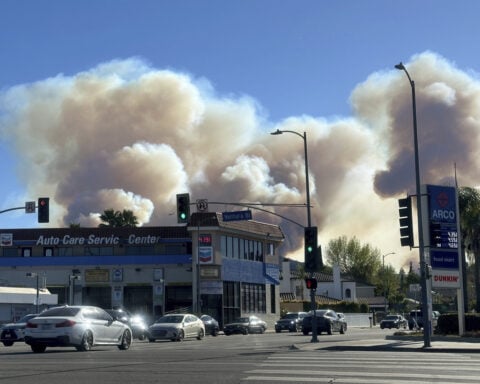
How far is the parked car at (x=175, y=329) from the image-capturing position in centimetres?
3759

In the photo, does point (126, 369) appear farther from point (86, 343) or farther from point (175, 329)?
point (175, 329)

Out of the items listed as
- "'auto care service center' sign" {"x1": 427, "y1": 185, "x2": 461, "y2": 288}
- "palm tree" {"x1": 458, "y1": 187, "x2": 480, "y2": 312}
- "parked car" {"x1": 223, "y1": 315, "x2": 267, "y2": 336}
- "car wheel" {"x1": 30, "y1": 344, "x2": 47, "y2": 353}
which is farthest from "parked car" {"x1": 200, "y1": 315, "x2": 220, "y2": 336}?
"car wheel" {"x1": 30, "y1": 344, "x2": 47, "y2": 353}

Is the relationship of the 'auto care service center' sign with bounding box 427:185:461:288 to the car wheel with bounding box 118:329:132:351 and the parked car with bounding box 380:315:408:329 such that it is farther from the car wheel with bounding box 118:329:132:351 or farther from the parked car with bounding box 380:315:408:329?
the parked car with bounding box 380:315:408:329

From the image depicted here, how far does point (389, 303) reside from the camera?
10956 centimetres

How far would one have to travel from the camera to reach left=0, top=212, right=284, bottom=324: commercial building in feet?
229

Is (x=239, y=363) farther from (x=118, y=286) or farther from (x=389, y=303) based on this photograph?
(x=389, y=303)

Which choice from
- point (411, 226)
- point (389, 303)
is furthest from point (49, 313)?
point (389, 303)

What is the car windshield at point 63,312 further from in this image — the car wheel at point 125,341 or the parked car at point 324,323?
the parked car at point 324,323

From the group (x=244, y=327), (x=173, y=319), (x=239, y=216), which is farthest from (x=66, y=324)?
(x=244, y=327)

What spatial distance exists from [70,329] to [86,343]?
804 millimetres

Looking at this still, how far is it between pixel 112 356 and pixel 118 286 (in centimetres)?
5030

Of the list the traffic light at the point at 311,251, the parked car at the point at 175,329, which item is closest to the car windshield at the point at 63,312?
the traffic light at the point at 311,251

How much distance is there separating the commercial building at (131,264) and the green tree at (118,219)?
18639mm

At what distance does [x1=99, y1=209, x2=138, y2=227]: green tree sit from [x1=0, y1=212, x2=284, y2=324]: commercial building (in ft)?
61.2
